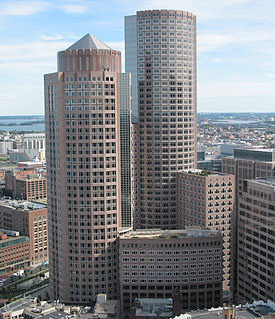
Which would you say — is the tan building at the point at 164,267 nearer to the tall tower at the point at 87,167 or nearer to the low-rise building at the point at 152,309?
the tall tower at the point at 87,167

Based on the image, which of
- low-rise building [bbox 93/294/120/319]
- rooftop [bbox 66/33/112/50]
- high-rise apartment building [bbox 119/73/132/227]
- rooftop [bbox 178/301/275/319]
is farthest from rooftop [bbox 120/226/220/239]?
rooftop [bbox 66/33/112/50]

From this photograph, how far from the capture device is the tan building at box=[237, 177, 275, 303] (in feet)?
439

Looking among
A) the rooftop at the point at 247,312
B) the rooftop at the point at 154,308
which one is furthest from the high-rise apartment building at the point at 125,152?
the rooftop at the point at 247,312

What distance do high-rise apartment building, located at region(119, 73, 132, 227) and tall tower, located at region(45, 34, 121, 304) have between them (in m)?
8.70

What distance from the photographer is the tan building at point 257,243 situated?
439 feet

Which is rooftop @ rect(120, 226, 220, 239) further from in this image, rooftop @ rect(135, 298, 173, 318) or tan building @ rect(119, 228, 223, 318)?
rooftop @ rect(135, 298, 173, 318)

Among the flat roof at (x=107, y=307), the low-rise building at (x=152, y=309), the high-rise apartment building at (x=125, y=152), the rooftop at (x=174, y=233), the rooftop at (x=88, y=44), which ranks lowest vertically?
the flat roof at (x=107, y=307)

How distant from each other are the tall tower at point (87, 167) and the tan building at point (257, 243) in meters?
40.7

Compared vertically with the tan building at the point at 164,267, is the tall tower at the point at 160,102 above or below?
above

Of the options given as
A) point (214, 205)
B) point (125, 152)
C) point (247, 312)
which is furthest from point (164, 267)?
point (247, 312)

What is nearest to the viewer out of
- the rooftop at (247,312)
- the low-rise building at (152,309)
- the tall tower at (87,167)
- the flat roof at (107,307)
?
the rooftop at (247,312)

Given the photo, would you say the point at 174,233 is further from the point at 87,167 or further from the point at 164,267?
the point at 87,167

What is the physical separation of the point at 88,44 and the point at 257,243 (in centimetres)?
8307

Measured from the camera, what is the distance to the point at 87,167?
516 ft
